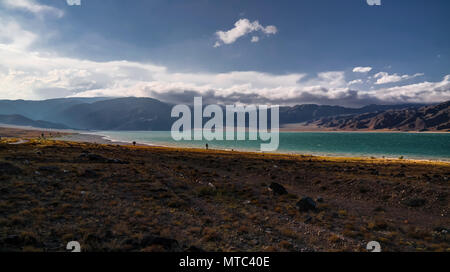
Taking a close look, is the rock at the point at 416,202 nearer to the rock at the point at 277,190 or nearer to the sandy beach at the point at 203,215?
the sandy beach at the point at 203,215

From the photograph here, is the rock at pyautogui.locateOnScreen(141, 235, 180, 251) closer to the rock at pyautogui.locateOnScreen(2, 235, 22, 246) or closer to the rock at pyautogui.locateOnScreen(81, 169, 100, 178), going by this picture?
the rock at pyautogui.locateOnScreen(2, 235, 22, 246)

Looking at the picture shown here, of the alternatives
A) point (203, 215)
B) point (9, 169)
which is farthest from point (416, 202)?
point (9, 169)

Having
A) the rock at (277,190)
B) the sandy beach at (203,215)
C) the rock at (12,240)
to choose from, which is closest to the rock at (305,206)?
the sandy beach at (203,215)

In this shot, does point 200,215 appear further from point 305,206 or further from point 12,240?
point 12,240

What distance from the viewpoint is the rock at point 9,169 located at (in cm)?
1957

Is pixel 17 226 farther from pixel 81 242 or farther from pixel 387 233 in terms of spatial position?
pixel 387 233

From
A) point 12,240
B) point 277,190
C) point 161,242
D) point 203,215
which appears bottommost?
point 277,190

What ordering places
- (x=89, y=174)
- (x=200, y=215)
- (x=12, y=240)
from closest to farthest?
1. (x=12, y=240)
2. (x=200, y=215)
3. (x=89, y=174)

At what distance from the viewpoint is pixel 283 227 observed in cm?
1259

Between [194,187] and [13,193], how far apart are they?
13691mm

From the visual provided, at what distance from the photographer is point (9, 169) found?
20203 millimetres

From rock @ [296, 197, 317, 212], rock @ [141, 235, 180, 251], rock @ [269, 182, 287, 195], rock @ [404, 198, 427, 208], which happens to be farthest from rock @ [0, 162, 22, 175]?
rock @ [404, 198, 427, 208]

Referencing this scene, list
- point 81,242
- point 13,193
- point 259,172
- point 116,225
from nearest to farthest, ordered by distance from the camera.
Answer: point 81,242 < point 116,225 < point 13,193 < point 259,172
